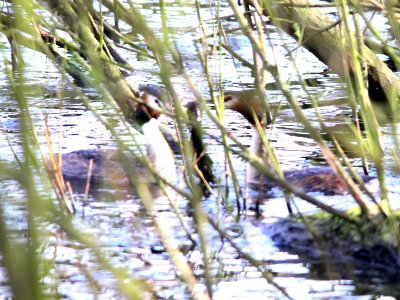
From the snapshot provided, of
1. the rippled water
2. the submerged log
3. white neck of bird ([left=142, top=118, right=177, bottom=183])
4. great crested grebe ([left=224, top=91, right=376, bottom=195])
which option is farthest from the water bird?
the submerged log

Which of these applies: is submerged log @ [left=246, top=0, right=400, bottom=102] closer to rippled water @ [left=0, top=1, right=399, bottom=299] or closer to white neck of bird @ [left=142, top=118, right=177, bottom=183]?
rippled water @ [left=0, top=1, right=399, bottom=299]

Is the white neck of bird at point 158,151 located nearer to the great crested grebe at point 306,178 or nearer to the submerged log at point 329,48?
the great crested grebe at point 306,178

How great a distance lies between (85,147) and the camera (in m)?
9.65

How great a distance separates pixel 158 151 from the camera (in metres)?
8.95

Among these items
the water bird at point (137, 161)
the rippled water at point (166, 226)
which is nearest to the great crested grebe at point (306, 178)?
the rippled water at point (166, 226)

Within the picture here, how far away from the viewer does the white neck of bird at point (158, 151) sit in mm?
8783

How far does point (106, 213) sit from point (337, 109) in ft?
15.0

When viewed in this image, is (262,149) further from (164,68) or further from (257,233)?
(164,68)

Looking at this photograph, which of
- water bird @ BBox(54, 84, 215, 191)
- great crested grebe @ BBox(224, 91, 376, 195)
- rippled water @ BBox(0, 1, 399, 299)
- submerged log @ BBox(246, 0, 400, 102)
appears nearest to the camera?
rippled water @ BBox(0, 1, 399, 299)

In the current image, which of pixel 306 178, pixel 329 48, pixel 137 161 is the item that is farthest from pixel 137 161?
A: pixel 329 48

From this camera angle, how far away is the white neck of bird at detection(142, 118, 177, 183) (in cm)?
878

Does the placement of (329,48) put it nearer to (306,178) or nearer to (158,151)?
(306,178)

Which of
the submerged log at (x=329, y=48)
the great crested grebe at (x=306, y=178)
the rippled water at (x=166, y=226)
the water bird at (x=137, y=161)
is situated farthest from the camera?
the water bird at (x=137, y=161)

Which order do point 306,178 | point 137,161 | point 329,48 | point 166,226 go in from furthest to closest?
point 137,161 → point 329,48 → point 306,178 → point 166,226
